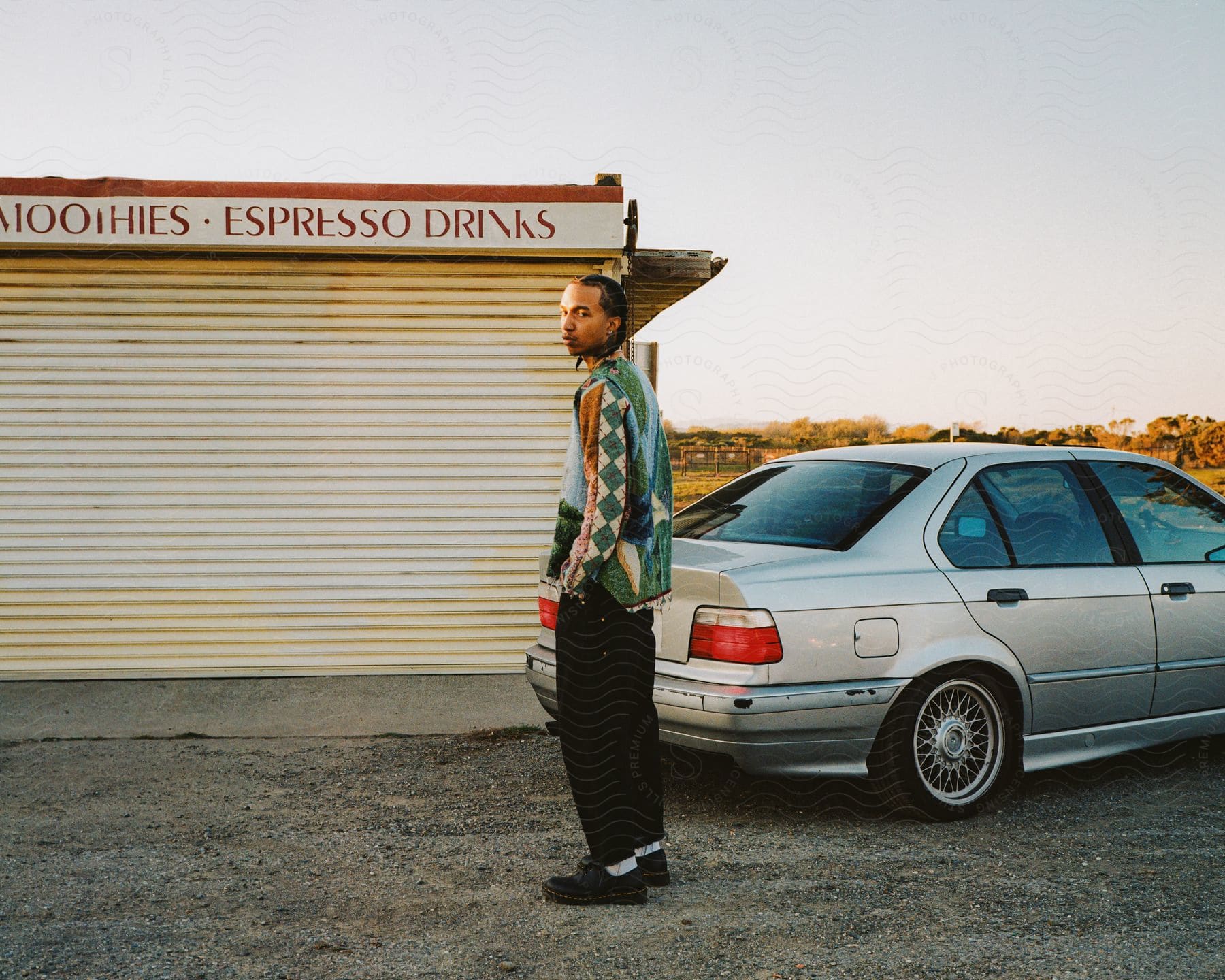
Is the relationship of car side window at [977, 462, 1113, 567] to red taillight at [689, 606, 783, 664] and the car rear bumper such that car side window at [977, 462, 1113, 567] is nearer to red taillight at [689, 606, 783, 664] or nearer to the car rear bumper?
the car rear bumper

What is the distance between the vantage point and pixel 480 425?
772 centimetres

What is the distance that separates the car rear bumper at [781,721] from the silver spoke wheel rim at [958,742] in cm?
25

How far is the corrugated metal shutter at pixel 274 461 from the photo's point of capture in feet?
24.7

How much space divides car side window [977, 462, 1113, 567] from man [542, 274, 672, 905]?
6.02 ft

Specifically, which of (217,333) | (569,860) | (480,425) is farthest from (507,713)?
(217,333)

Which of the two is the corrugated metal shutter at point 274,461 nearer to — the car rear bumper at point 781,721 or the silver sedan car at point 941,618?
the silver sedan car at point 941,618

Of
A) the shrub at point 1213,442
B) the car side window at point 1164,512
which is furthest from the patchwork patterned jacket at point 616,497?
the shrub at point 1213,442

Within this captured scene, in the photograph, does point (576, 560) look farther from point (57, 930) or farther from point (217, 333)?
point (217, 333)

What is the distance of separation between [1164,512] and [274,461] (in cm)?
528

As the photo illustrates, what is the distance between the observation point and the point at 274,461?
24.9ft

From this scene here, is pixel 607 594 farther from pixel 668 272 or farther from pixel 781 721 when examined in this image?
pixel 668 272

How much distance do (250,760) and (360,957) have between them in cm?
260

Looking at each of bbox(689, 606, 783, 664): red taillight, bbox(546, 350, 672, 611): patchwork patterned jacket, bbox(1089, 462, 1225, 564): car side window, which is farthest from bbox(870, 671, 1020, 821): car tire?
bbox(546, 350, 672, 611): patchwork patterned jacket

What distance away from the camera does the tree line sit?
753cm
